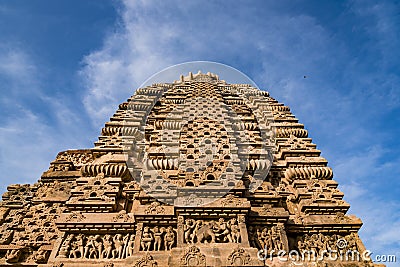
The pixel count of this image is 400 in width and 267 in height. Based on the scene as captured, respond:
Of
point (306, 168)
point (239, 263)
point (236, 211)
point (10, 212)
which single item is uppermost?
point (306, 168)

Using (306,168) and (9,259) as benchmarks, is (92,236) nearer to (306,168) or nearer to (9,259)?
(9,259)

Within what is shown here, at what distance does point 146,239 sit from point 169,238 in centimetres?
43

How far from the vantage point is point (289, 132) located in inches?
446

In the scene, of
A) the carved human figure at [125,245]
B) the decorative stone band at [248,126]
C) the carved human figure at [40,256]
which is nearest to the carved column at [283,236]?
the carved human figure at [125,245]

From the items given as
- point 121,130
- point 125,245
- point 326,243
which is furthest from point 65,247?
point 121,130

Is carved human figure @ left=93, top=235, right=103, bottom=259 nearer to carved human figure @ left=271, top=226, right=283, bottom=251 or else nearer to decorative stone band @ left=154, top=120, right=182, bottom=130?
carved human figure @ left=271, top=226, right=283, bottom=251

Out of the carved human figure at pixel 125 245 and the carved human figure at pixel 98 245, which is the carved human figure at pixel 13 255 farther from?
the carved human figure at pixel 125 245

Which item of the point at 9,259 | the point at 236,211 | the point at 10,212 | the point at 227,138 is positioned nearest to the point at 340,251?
the point at 236,211

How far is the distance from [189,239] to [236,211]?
1068 millimetres

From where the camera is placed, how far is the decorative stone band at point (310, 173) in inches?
358

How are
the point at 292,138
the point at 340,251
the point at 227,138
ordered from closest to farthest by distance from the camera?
the point at 340,251, the point at 227,138, the point at 292,138

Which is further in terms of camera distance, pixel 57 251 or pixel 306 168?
pixel 306 168

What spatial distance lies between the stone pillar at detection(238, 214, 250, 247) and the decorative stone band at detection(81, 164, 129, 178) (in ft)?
11.5

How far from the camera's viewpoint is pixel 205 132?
1034 centimetres
